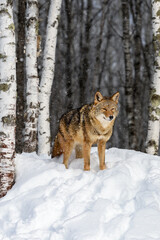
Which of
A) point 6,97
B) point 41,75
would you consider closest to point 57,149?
point 6,97

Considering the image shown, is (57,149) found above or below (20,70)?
below

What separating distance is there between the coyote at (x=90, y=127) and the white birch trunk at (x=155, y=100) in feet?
9.79

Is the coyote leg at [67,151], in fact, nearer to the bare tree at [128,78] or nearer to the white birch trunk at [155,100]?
the white birch trunk at [155,100]

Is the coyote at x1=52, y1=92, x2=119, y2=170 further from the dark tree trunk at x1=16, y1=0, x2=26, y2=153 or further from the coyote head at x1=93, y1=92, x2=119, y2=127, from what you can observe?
the dark tree trunk at x1=16, y1=0, x2=26, y2=153

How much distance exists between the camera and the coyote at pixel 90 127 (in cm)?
521

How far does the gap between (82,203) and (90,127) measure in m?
1.60

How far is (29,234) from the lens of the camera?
3.56 m

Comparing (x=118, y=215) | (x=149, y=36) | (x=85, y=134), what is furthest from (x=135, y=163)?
(x=149, y=36)

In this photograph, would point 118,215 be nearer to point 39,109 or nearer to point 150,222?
point 150,222

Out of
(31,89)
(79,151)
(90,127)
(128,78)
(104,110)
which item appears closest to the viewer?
(104,110)

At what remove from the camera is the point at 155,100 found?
8.09m

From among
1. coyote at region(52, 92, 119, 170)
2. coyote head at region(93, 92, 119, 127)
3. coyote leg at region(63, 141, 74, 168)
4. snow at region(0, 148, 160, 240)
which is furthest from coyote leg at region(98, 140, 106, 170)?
coyote leg at region(63, 141, 74, 168)

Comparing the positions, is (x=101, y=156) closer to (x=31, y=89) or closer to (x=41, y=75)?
(x=31, y=89)

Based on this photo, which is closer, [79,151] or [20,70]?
[79,151]
